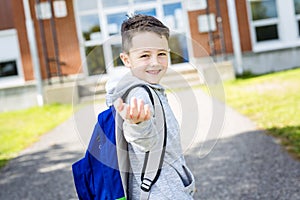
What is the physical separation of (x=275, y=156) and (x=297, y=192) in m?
1.08

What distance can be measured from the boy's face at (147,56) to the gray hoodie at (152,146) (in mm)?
28

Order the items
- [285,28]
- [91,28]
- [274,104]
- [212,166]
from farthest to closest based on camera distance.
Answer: [285,28] < [91,28] < [274,104] < [212,166]

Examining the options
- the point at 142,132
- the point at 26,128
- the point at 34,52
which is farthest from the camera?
the point at 34,52

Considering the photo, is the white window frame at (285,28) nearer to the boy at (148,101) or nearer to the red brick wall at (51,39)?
the red brick wall at (51,39)

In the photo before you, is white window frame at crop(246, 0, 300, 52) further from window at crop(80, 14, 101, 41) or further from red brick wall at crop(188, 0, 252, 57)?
window at crop(80, 14, 101, 41)

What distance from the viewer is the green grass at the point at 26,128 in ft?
22.5

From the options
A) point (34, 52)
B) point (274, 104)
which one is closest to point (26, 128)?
point (274, 104)

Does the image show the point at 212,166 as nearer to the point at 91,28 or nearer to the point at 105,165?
the point at 105,165

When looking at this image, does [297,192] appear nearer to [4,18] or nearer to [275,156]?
[275,156]

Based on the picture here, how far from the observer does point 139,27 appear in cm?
151

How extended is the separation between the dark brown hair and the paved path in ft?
0.84

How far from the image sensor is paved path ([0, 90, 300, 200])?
1.75 metres

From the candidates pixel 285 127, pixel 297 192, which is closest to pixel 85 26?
pixel 285 127

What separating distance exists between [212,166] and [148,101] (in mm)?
3429
